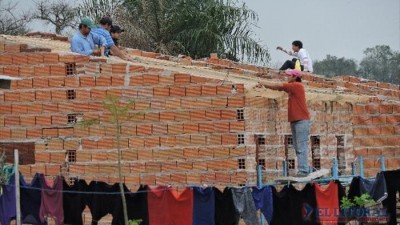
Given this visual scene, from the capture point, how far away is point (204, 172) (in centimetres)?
1709

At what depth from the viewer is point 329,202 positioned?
15992 mm

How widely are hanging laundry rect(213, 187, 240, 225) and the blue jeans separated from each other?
1.26 metres

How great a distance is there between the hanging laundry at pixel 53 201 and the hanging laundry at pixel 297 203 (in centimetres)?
341

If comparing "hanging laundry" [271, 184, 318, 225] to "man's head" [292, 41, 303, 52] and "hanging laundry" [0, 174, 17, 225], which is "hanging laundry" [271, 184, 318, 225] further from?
"man's head" [292, 41, 303, 52]

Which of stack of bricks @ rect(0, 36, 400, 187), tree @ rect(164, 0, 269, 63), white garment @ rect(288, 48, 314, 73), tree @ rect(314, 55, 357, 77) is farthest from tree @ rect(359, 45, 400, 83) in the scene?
stack of bricks @ rect(0, 36, 400, 187)

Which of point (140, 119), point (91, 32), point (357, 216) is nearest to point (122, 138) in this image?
point (140, 119)

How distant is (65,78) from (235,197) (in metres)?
3.97

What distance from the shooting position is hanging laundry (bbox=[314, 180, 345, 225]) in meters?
16.0

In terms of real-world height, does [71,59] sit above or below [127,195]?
above

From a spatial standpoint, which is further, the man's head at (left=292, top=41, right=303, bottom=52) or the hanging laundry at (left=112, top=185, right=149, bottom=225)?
the man's head at (left=292, top=41, right=303, bottom=52)

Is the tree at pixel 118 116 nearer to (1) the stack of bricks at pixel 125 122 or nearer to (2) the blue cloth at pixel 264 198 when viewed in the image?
(1) the stack of bricks at pixel 125 122

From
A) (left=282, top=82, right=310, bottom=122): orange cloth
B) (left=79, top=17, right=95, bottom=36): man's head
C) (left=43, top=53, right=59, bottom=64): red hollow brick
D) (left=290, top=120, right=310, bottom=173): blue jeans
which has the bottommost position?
(left=290, top=120, right=310, bottom=173): blue jeans

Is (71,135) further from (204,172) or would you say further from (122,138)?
(204,172)

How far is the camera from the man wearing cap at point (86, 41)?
733 inches
